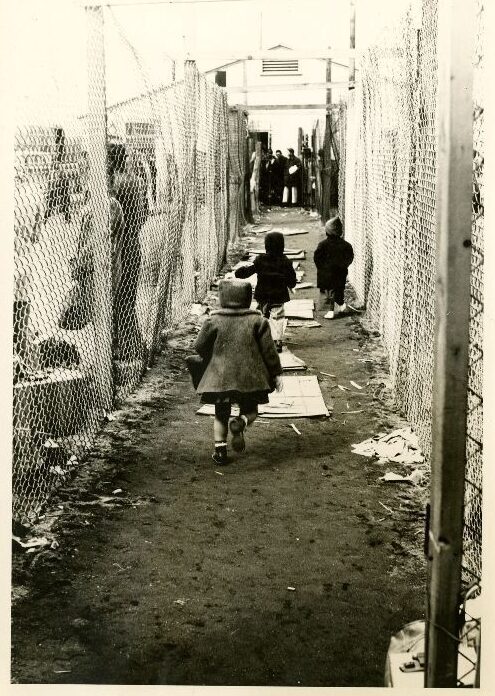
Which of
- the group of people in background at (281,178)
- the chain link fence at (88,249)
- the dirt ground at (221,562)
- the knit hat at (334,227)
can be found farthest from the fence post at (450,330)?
the group of people in background at (281,178)

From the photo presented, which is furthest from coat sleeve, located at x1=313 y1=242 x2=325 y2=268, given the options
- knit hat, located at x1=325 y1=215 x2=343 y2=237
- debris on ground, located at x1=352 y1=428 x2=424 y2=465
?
debris on ground, located at x1=352 y1=428 x2=424 y2=465

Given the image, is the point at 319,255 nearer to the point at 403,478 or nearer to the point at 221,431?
the point at 221,431

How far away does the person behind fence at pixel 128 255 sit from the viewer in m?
4.91

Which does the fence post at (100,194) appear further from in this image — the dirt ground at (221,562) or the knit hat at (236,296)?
the knit hat at (236,296)

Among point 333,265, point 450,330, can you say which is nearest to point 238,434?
point 450,330

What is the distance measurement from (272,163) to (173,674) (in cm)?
1726

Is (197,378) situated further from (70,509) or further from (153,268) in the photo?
(153,268)

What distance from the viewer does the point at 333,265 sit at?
6973 millimetres

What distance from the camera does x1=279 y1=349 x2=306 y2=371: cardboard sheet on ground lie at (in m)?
5.34

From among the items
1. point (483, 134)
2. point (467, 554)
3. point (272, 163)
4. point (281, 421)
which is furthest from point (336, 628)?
point (272, 163)

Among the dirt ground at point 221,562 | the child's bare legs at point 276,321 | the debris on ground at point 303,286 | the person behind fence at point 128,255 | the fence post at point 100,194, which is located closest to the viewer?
the dirt ground at point 221,562

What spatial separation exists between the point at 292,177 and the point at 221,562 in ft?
53.7

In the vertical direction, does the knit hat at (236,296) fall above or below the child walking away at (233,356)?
above

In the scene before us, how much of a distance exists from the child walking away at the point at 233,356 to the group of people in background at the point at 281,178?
1428 centimetres
